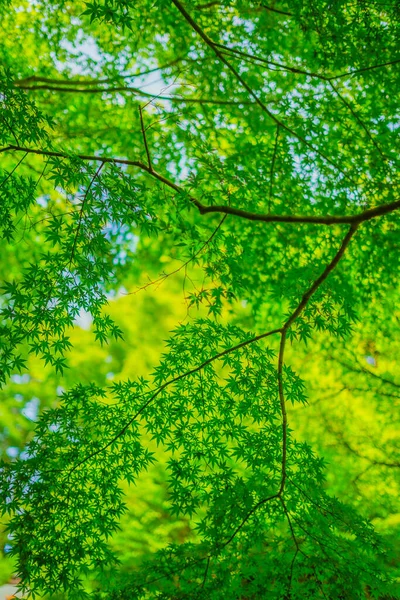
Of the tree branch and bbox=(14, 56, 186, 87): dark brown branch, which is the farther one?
bbox=(14, 56, 186, 87): dark brown branch

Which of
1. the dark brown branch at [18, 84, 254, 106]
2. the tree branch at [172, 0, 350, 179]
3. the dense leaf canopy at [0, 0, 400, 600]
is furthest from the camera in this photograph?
the dark brown branch at [18, 84, 254, 106]

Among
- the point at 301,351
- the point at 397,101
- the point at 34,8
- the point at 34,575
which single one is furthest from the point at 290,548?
the point at 34,8

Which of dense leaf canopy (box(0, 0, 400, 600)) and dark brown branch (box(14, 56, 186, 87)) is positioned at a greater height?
dark brown branch (box(14, 56, 186, 87))

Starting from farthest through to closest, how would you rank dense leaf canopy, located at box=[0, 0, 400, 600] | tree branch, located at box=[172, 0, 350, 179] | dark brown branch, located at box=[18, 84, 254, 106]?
dark brown branch, located at box=[18, 84, 254, 106]
tree branch, located at box=[172, 0, 350, 179]
dense leaf canopy, located at box=[0, 0, 400, 600]

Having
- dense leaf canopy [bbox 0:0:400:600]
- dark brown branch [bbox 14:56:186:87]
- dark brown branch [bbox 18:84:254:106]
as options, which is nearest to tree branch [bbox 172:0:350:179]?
dense leaf canopy [bbox 0:0:400:600]

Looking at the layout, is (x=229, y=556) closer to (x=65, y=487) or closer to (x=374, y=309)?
(x=65, y=487)

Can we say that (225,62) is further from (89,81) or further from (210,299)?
(89,81)

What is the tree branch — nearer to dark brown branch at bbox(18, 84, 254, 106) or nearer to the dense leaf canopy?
the dense leaf canopy

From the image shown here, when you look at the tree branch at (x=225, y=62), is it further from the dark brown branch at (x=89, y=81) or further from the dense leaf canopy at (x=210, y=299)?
the dark brown branch at (x=89, y=81)

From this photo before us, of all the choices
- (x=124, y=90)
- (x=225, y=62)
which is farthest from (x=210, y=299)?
(x=124, y=90)

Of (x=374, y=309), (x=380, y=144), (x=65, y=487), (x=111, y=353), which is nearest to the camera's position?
(x=65, y=487)
